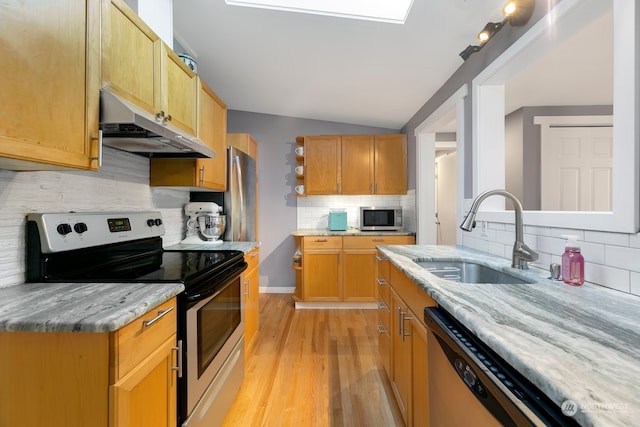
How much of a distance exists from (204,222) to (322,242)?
144 centimetres

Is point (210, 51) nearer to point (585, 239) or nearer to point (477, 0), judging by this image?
point (477, 0)

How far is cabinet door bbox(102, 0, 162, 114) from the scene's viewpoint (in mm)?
1176

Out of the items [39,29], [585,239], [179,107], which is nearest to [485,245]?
[585,239]

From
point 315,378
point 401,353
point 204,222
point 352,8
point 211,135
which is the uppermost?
point 352,8

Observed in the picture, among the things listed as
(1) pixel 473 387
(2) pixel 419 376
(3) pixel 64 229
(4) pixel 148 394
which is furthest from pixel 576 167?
(3) pixel 64 229

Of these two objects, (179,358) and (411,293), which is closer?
(179,358)

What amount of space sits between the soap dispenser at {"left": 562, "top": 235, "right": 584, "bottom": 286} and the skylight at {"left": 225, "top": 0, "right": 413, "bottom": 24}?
166cm

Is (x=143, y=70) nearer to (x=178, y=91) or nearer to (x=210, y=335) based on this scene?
(x=178, y=91)

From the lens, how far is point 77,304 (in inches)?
34.4

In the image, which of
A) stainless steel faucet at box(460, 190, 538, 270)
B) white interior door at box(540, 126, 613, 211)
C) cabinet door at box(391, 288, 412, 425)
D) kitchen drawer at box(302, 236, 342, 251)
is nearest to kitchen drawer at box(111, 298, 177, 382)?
cabinet door at box(391, 288, 412, 425)

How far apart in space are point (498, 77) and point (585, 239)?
1.19m

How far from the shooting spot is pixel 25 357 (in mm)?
786

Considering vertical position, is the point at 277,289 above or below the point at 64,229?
below

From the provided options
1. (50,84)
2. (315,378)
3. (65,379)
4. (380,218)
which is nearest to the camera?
(65,379)
